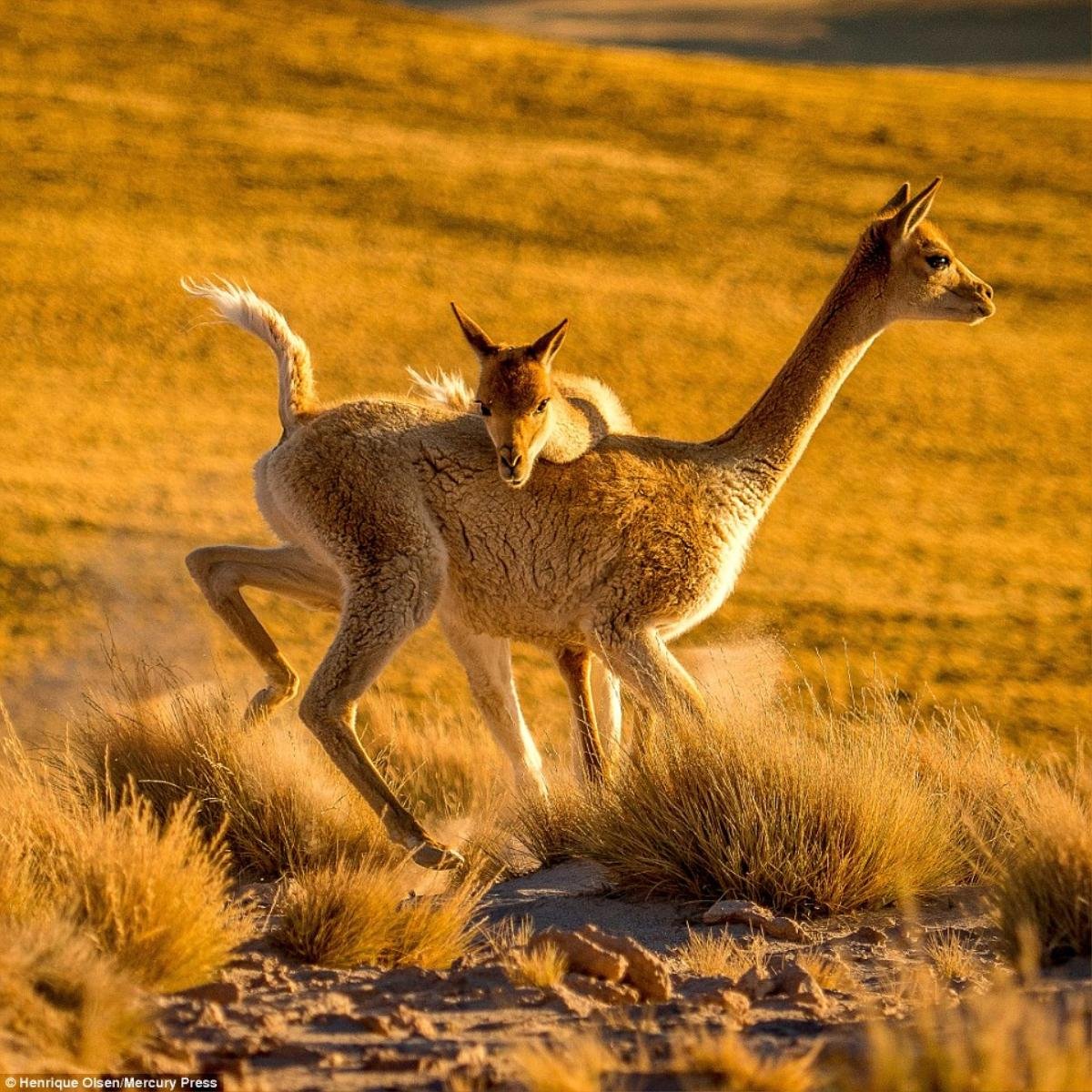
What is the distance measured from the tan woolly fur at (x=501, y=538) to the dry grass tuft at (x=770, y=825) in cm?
40

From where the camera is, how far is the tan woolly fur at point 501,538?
6891 mm

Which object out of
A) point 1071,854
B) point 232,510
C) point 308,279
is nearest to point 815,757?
point 1071,854

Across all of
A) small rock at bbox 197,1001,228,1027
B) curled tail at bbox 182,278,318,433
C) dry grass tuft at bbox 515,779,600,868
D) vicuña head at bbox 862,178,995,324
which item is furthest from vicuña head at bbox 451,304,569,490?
small rock at bbox 197,1001,228,1027

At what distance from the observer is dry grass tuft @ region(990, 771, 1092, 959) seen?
520 cm

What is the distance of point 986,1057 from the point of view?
3.83m

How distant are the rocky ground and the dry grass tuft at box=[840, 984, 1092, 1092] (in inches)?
9.5

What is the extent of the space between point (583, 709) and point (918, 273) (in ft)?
8.16

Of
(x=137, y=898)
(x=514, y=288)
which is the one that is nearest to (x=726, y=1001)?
(x=137, y=898)

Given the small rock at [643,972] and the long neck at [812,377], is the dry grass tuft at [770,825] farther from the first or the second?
the long neck at [812,377]

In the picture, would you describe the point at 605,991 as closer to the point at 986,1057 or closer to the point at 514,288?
the point at 986,1057

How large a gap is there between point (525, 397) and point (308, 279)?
33.1m

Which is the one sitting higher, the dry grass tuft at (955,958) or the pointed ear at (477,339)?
the pointed ear at (477,339)

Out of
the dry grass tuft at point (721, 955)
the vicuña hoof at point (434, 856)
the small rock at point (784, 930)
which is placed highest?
the vicuña hoof at point (434, 856)

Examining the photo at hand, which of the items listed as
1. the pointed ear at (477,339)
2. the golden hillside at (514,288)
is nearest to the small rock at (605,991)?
the pointed ear at (477,339)
